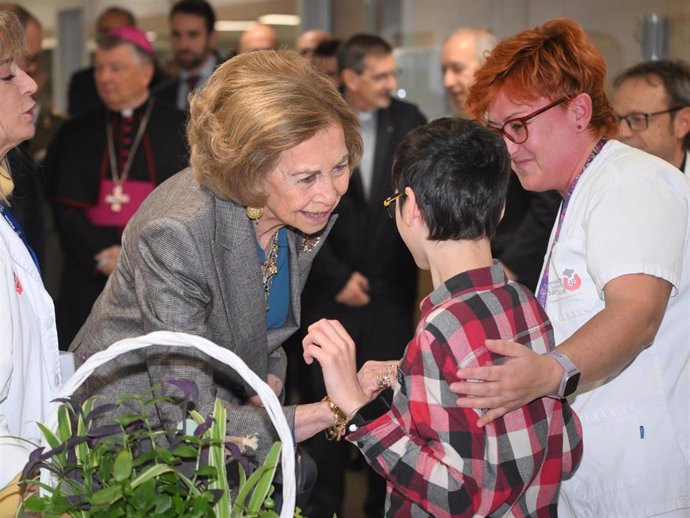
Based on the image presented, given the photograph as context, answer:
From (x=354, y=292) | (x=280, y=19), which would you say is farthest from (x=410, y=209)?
(x=280, y=19)

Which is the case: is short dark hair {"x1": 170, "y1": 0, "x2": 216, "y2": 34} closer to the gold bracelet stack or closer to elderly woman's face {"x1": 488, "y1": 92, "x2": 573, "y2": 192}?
elderly woman's face {"x1": 488, "y1": 92, "x2": 573, "y2": 192}

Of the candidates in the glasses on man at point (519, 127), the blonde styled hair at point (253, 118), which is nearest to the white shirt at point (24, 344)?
the blonde styled hair at point (253, 118)

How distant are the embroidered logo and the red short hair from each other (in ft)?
1.16

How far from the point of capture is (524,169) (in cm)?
234

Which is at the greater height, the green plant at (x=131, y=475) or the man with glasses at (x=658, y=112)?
the man with glasses at (x=658, y=112)

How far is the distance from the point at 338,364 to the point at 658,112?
6.02ft

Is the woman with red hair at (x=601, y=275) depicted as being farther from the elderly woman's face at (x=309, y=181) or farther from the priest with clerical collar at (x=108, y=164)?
the priest with clerical collar at (x=108, y=164)

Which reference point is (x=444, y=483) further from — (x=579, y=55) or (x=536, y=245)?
(x=536, y=245)

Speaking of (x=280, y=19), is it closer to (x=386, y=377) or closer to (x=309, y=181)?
(x=309, y=181)

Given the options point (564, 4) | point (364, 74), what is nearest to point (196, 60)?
point (364, 74)

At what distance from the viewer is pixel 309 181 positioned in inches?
85.5

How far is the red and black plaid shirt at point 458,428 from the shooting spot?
1741 mm

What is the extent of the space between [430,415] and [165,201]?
0.77 meters

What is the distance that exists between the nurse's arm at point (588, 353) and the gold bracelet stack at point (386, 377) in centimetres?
27
